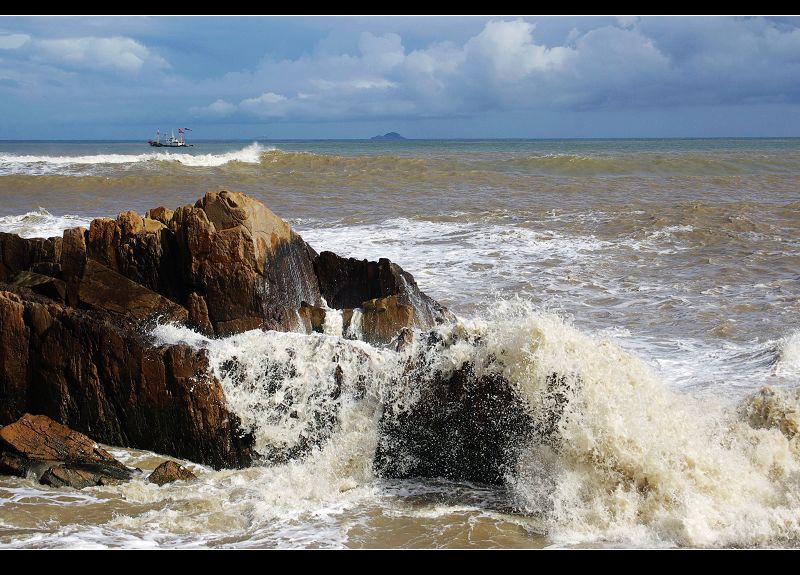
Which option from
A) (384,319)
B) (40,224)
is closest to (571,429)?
(384,319)

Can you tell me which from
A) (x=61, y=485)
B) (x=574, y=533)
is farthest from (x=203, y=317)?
(x=574, y=533)

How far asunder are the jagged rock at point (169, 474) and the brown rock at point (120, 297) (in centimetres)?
155

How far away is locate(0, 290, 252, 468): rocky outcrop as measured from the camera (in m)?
5.84

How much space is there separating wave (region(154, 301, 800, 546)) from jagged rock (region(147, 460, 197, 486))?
1.79ft

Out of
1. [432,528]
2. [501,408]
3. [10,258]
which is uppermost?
[10,258]

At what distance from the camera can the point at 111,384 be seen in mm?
6094

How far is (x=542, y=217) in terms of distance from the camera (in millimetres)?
18172

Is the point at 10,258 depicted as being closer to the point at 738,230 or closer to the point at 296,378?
the point at 296,378

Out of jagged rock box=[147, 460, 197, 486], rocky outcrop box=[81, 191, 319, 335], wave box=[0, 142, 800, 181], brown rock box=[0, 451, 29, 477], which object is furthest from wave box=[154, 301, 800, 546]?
wave box=[0, 142, 800, 181]

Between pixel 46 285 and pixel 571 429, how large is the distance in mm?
4740

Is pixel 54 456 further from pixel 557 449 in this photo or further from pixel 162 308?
pixel 557 449

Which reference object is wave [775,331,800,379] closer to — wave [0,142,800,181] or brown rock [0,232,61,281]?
brown rock [0,232,61,281]

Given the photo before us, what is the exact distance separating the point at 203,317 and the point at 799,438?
15.2 ft

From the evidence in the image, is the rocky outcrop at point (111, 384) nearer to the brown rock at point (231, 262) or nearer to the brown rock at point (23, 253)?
the brown rock at point (231, 262)
